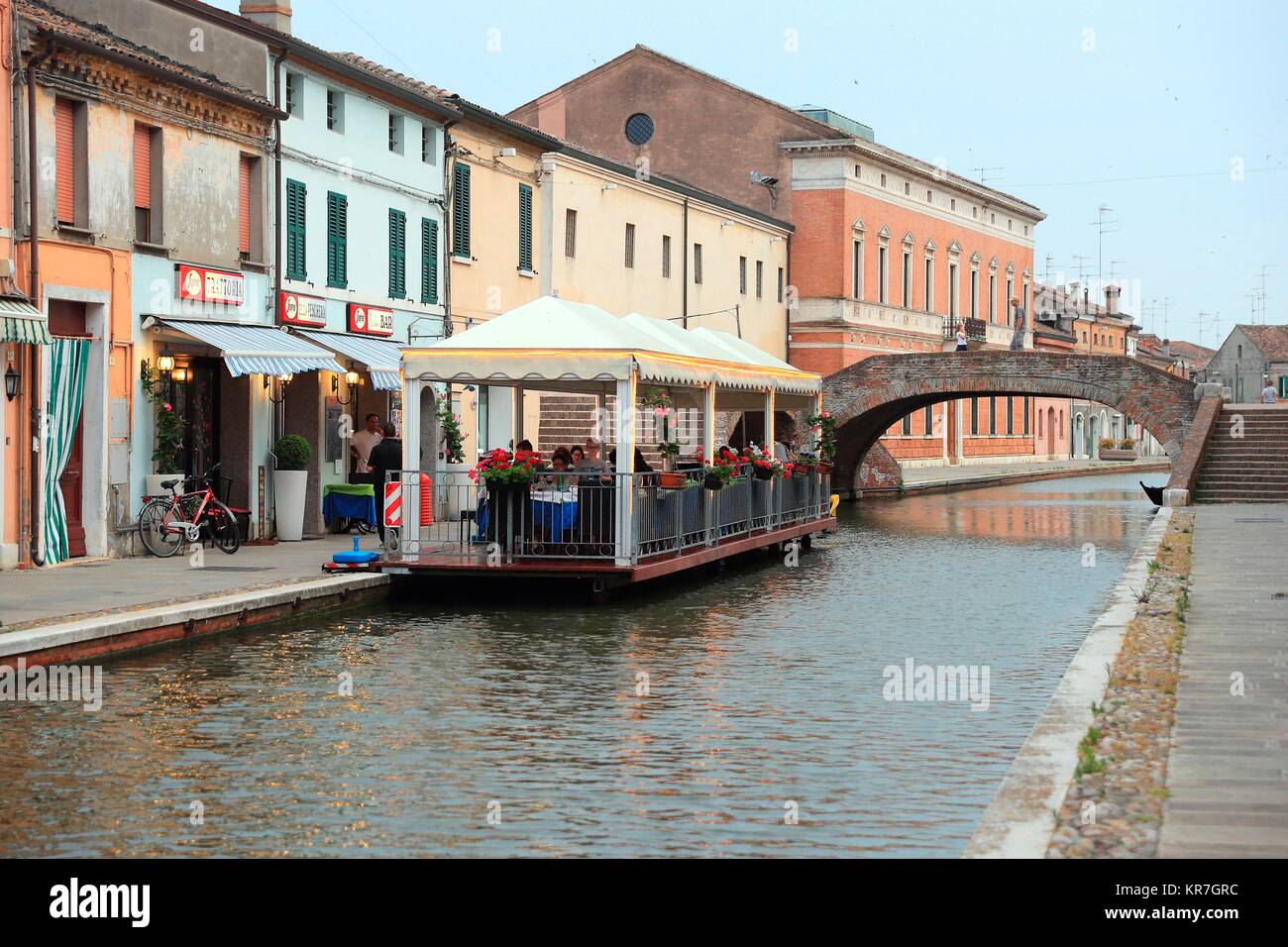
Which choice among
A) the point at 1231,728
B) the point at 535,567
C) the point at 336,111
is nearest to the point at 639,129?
the point at 336,111

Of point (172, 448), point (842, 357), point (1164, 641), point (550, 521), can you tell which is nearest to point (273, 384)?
point (172, 448)

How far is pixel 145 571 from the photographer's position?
1858cm

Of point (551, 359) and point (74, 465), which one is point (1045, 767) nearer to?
point (551, 359)

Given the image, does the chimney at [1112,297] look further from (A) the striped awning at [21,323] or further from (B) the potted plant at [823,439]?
(A) the striped awning at [21,323]

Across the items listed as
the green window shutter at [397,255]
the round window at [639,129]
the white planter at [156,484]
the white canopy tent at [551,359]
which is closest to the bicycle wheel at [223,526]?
the white planter at [156,484]

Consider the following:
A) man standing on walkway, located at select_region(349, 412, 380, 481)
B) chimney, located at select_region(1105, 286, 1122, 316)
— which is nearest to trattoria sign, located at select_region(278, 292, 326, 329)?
man standing on walkway, located at select_region(349, 412, 380, 481)

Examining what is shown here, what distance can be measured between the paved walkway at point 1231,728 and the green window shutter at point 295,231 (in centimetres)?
1307

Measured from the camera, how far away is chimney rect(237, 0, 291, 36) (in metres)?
25.6

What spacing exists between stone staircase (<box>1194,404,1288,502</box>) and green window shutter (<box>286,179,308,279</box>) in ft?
64.2

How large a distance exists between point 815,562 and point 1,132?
12.2 m

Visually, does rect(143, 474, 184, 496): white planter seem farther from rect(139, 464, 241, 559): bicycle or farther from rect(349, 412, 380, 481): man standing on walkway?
rect(349, 412, 380, 481): man standing on walkway
